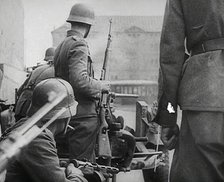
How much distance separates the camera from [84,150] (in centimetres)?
491

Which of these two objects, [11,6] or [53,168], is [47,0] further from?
[53,168]

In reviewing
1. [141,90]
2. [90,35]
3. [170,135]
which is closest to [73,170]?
[170,135]

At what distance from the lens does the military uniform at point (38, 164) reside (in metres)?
2.76

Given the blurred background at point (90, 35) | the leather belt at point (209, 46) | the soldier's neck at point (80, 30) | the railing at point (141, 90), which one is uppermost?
the leather belt at point (209, 46)

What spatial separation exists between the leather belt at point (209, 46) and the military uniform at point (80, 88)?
211 centimetres

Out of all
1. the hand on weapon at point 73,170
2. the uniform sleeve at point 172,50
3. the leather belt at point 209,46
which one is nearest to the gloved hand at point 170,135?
the uniform sleeve at point 172,50

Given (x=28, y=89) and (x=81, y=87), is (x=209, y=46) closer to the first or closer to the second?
(x=81, y=87)

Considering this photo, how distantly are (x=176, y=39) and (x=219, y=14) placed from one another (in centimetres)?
34

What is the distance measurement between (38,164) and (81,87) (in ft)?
6.89

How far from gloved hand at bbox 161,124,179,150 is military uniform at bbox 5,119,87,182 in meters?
0.73

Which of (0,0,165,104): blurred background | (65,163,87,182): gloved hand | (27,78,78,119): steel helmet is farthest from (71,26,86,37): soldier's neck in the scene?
(65,163,87,182): gloved hand

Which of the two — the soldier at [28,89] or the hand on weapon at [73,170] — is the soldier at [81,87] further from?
the hand on weapon at [73,170]

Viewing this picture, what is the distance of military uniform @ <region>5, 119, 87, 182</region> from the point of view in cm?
276

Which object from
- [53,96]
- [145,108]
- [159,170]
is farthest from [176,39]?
[145,108]
